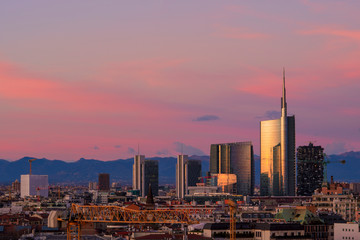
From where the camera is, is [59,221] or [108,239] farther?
[108,239]

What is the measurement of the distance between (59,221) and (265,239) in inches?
2400

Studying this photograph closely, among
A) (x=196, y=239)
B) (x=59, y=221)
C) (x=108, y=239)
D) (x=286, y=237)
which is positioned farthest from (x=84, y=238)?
(x=59, y=221)

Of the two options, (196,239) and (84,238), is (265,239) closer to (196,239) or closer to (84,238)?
(196,239)

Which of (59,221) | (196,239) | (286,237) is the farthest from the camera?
(286,237)

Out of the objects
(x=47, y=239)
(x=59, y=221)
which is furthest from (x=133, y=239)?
(x=59, y=221)

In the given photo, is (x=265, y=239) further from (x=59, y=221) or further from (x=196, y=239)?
(x=59, y=221)

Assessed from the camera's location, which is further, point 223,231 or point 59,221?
point 223,231

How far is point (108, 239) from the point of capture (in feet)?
642

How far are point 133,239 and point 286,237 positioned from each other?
102ft

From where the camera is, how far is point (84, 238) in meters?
200

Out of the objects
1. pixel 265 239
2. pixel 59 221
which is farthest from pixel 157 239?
pixel 59 221

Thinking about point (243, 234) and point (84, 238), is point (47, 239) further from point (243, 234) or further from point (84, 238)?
point (243, 234)

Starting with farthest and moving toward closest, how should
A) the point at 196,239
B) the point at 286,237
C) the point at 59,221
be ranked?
the point at 286,237 → the point at 196,239 → the point at 59,221

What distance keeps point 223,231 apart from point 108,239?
77.1ft
